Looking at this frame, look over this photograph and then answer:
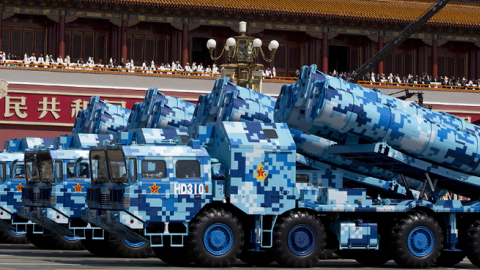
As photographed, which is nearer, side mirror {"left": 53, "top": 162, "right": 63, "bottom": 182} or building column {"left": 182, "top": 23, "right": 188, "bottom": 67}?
side mirror {"left": 53, "top": 162, "right": 63, "bottom": 182}

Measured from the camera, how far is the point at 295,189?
1912cm

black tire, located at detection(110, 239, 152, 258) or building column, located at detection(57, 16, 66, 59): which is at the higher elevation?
building column, located at detection(57, 16, 66, 59)

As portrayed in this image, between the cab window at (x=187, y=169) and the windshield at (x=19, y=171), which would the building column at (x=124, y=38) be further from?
the cab window at (x=187, y=169)

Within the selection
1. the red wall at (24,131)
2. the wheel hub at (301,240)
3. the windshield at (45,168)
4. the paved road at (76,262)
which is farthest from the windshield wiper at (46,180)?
the red wall at (24,131)

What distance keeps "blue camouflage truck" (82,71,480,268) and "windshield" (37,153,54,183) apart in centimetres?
249

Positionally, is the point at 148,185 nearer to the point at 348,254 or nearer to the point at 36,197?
the point at 36,197

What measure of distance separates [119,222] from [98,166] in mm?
1697

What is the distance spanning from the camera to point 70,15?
174 feet

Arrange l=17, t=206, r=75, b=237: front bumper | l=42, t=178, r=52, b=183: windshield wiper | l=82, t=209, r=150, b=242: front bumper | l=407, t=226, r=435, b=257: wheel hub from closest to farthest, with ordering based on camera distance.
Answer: l=82, t=209, r=150, b=242: front bumper, l=407, t=226, r=435, b=257: wheel hub, l=17, t=206, r=75, b=237: front bumper, l=42, t=178, r=52, b=183: windshield wiper

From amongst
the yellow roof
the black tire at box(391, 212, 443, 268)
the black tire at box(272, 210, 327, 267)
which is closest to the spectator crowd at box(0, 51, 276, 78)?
the yellow roof

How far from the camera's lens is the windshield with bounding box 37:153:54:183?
2155 centimetres

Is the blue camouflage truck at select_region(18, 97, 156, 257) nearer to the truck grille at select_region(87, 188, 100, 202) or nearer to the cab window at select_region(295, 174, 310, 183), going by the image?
the truck grille at select_region(87, 188, 100, 202)

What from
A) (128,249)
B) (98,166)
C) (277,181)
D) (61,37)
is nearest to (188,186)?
(277,181)

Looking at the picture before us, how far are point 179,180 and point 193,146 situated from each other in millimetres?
862
